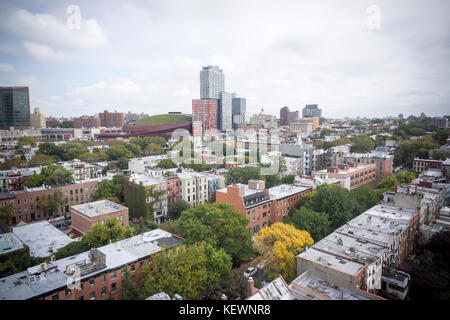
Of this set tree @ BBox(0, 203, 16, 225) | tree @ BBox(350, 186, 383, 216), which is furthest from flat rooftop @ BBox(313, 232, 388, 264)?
tree @ BBox(0, 203, 16, 225)

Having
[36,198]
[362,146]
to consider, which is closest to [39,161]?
[36,198]

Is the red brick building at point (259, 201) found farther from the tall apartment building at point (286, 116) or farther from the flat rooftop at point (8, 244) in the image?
the tall apartment building at point (286, 116)

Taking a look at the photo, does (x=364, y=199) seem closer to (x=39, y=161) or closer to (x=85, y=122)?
(x=39, y=161)

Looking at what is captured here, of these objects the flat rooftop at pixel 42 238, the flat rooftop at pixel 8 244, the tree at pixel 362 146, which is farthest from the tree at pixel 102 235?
the tree at pixel 362 146

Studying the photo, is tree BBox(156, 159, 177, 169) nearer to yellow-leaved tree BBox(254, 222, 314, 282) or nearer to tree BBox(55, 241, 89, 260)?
tree BBox(55, 241, 89, 260)
